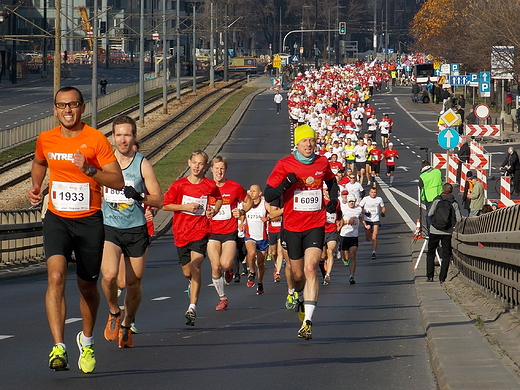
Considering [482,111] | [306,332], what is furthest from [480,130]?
[306,332]

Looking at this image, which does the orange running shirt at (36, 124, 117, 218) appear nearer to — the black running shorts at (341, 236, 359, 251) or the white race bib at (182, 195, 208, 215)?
the white race bib at (182, 195, 208, 215)

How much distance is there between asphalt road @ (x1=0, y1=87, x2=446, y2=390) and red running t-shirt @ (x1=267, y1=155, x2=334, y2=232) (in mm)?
1094

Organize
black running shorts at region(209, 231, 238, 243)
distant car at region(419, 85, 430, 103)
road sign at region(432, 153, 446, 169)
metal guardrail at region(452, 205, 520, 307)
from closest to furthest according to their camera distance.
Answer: metal guardrail at region(452, 205, 520, 307) → black running shorts at region(209, 231, 238, 243) → road sign at region(432, 153, 446, 169) → distant car at region(419, 85, 430, 103)

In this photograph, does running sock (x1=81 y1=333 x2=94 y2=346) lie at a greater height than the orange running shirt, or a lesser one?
lesser

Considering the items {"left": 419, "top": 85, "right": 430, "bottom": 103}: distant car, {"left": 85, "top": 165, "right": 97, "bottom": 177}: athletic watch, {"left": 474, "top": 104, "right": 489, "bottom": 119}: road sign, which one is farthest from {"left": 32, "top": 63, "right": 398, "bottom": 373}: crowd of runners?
{"left": 419, "top": 85, "right": 430, "bottom": 103}: distant car

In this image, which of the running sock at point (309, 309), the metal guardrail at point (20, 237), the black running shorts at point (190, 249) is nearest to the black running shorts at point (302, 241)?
the running sock at point (309, 309)

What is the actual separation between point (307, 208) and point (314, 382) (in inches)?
108

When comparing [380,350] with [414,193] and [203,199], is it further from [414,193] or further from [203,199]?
[414,193]

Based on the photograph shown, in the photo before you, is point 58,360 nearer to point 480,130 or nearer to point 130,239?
point 130,239

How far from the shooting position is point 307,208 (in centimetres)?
1059

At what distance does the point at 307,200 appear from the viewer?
10.6 meters

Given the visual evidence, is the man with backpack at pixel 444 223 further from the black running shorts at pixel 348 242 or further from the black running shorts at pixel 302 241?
the black running shorts at pixel 302 241

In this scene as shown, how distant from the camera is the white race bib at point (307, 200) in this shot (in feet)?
34.6

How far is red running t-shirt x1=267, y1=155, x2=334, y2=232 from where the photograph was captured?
10.5 m
